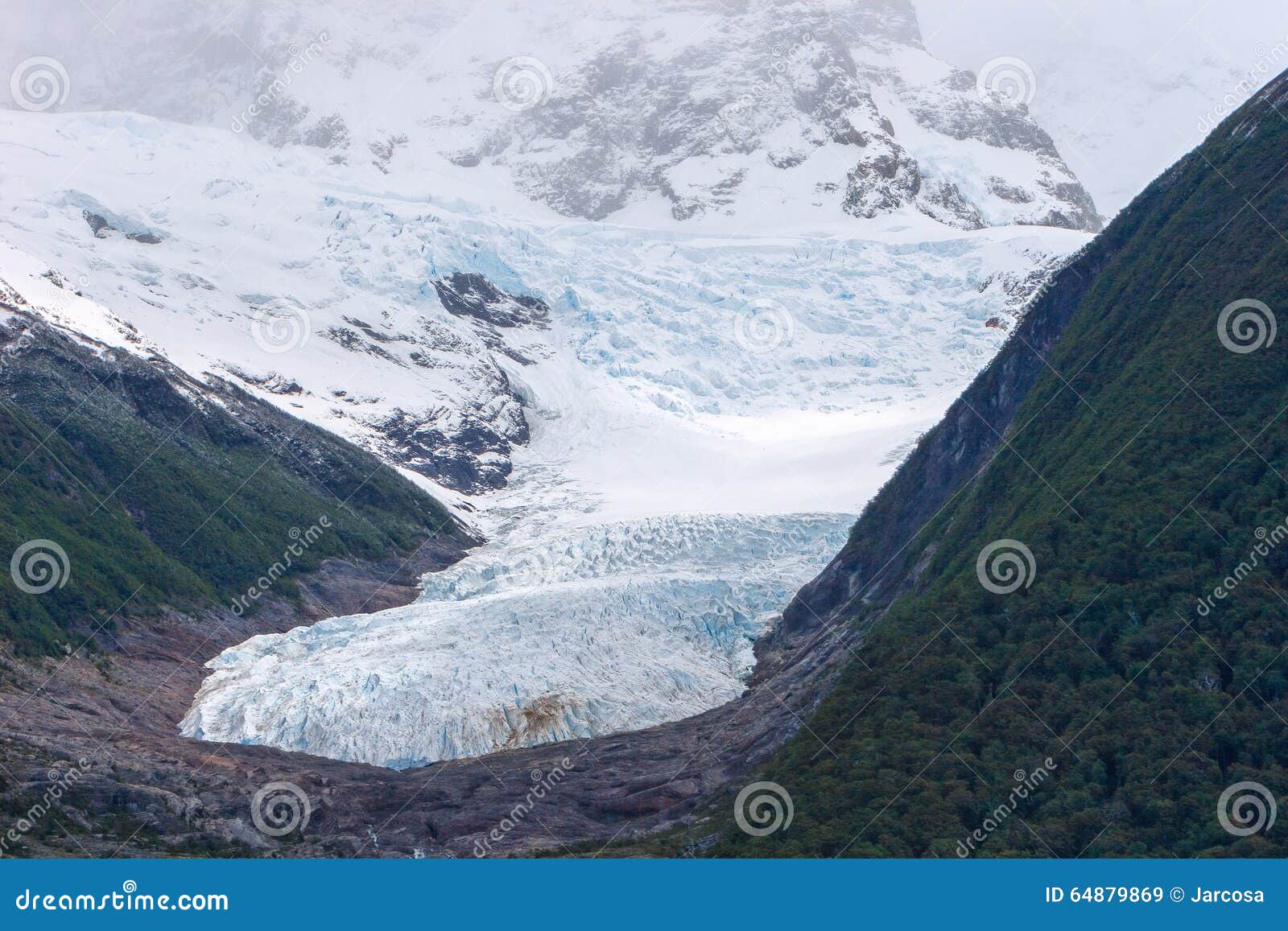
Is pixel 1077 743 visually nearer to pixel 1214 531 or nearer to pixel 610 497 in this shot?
pixel 1214 531

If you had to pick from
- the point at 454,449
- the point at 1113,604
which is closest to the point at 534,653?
the point at 1113,604

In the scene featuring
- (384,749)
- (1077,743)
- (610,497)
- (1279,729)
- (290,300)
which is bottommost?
(290,300)

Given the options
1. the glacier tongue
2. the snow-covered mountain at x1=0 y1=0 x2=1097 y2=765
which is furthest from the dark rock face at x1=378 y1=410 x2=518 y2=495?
the glacier tongue

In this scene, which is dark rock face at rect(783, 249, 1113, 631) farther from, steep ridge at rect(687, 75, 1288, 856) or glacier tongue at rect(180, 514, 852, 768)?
glacier tongue at rect(180, 514, 852, 768)

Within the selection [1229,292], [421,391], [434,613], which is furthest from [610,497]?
[1229,292]

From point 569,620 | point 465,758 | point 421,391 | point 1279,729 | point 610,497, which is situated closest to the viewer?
point 1279,729

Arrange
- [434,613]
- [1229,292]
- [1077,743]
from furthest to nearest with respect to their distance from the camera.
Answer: [434,613]
[1229,292]
[1077,743]
